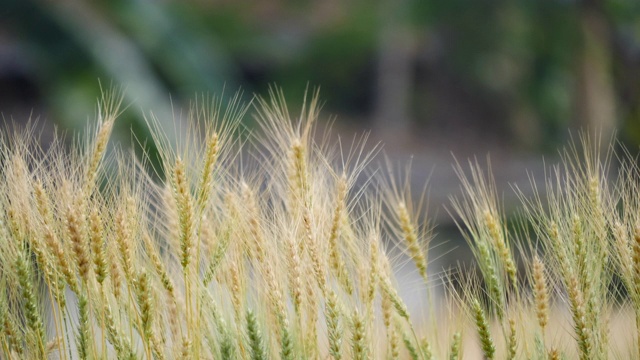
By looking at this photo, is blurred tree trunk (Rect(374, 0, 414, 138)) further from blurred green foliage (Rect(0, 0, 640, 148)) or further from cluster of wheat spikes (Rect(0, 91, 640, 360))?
cluster of wheat spikes (Rect(0, 91, 640, 360))

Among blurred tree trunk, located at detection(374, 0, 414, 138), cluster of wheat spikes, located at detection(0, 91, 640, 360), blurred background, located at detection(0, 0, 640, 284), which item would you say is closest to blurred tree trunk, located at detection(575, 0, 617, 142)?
blurred background, located at detection(0, 0, 640, 284)

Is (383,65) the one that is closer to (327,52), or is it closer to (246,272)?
(327,52)

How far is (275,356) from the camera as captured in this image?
157cm

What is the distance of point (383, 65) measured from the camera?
1492 centimetres

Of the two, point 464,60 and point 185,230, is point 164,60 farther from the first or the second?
point 185,230

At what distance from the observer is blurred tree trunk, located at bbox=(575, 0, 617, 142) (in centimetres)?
601

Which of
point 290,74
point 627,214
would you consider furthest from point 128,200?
point 290,74

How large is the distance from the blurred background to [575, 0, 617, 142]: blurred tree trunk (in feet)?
0.05

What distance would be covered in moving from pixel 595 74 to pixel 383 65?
875cm

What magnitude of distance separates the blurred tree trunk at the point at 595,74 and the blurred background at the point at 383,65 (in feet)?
0.05

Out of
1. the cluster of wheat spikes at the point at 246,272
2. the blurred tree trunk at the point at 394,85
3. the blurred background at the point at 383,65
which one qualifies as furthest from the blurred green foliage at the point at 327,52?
the cluster of wheat spikes at the point at 246,272

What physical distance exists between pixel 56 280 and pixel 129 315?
0.13 meters

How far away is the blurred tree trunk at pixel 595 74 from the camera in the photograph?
601cm

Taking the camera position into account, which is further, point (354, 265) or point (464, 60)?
point (464, 60)
